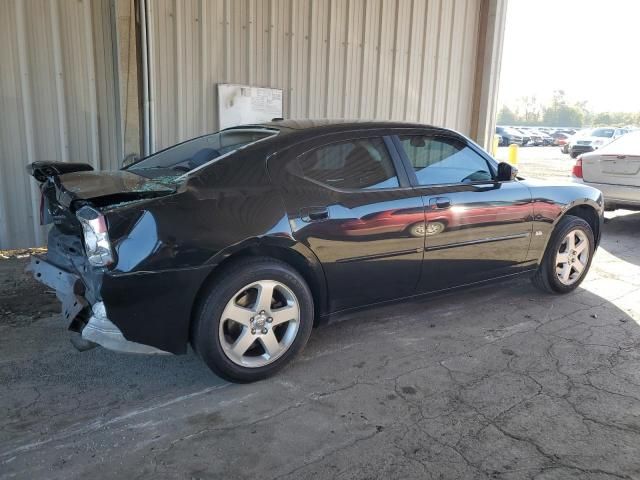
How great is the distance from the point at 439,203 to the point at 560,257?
1643 millimetres

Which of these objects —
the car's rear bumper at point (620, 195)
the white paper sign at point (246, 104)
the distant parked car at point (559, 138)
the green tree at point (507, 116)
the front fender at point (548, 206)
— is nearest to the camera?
the front fender at point (548, 206)

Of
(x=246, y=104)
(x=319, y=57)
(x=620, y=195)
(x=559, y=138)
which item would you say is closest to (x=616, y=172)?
(x=620, y=195)

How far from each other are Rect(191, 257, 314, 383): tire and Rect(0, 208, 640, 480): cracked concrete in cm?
16

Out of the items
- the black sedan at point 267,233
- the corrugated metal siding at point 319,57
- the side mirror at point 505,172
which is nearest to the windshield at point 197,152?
the black sedan at point 267,233

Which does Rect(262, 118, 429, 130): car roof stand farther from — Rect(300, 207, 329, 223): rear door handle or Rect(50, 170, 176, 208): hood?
Rect(50, 170, 176, 208): hood

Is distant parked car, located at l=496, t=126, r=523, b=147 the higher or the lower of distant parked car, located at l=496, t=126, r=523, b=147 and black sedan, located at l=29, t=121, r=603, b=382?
the lower

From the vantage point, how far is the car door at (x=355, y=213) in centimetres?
324

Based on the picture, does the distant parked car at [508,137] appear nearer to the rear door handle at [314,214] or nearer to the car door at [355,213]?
the car door at [355,213]

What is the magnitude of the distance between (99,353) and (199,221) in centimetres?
138

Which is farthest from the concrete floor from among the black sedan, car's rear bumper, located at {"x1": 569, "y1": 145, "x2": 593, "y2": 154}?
car's rear bumper, located at {"x1": 569, "y1": 145, "x2": 593, "y2": 154}

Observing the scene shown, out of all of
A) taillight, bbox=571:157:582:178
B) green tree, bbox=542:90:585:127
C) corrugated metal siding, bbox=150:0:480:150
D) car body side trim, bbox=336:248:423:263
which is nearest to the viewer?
car body side trim, bbox=336:248:423:263

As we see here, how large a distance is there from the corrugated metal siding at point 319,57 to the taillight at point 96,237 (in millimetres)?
3843

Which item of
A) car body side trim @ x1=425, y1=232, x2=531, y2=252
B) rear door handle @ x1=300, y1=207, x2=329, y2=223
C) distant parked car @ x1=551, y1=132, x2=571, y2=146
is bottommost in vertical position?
distant parked car @ x1=551, y1=132, x2=571, y2=146

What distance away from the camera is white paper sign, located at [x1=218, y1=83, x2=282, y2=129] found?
22.3 feet
